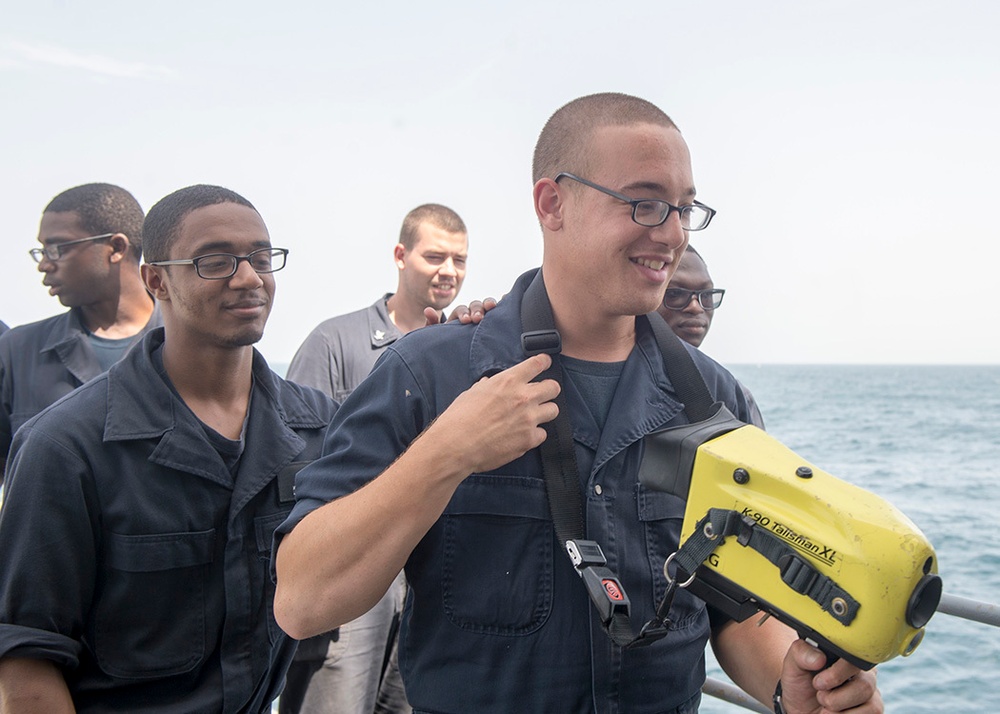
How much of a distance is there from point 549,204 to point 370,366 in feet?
8.94

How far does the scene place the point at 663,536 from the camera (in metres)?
2.18

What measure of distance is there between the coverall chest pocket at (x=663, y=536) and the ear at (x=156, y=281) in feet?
5.73

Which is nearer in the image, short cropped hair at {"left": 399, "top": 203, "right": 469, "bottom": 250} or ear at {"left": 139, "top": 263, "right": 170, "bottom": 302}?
ear at {"left": 139, "top": 263, "right": 170, "bottom": 302}

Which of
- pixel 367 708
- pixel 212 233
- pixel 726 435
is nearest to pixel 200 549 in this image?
pixel 212 233

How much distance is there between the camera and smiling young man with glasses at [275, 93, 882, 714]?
6.21 feet

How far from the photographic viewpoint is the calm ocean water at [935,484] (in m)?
12.1

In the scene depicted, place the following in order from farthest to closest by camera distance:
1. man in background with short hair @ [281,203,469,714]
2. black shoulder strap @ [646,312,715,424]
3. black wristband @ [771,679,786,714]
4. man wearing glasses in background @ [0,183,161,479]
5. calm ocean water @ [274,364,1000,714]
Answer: calm ocean water @ [274,364,1000,714] → man wearing glasses in background @ [0,183,161,479] → man in background with short hair @ [281,203,469,714] → black shoulder strap @ [646,312,715,424] → black wristband @ [771,679,786,714]

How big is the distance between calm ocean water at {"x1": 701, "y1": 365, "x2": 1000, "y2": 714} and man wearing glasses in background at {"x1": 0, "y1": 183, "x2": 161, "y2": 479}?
571 cm

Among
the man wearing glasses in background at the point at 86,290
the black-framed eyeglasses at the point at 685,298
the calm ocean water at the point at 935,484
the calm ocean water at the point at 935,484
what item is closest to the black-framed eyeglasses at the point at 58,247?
the man wearing glasses in background at the point at 86,290

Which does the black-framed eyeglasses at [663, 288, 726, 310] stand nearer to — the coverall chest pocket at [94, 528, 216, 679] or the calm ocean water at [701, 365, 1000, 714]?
the coverall chest pocket at [94, 528, 216, 679]

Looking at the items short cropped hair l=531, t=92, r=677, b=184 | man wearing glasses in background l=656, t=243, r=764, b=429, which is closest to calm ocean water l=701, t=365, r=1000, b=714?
man wearing glasses in background l=656, t=243, r=764, b=429

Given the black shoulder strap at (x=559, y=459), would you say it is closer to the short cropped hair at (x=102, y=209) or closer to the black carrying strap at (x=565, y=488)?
the black carrying strap at (x=565, y=488)

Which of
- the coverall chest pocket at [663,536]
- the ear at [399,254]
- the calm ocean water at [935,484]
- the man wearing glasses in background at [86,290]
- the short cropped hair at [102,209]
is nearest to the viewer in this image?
the coverall chest pocket at [663,536]

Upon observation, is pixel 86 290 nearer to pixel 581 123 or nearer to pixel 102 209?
pixel 102 209
